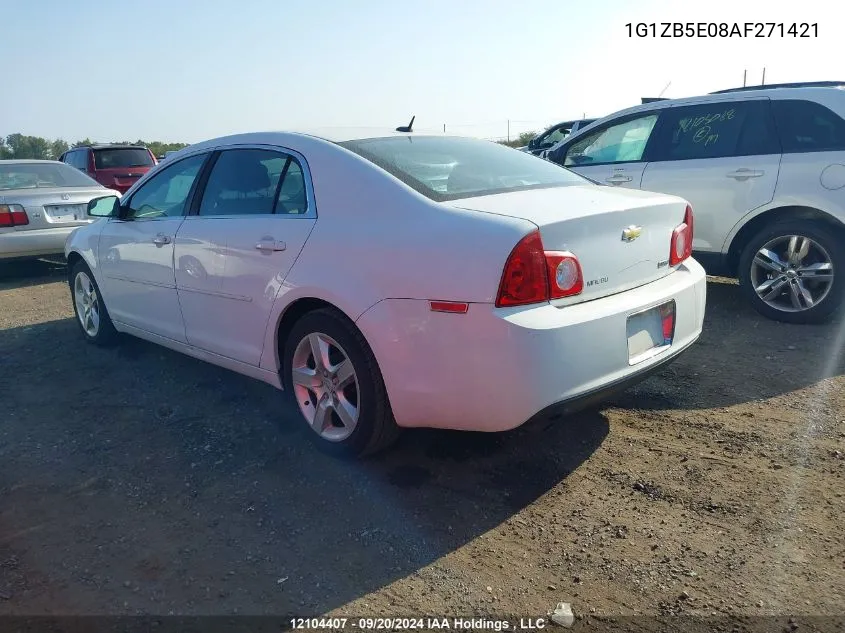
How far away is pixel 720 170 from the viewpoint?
5672 millimetres

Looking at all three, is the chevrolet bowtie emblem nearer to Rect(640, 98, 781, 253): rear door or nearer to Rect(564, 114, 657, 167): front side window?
Rect(640, 98, 781, 253): rear door

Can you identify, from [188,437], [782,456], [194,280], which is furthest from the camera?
[194,280]

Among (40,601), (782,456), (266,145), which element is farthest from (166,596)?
(782,456)

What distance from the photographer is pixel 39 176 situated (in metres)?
8.95

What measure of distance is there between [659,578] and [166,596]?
1741 millimetres

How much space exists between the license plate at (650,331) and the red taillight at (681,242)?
1.02 feet

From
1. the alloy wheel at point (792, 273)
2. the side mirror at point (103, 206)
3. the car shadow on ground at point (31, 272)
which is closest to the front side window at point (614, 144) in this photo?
the alloy wheel at point (792, 273)

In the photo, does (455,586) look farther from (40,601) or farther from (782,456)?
(782,456)

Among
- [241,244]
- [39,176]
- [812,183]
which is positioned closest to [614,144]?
[812,183]

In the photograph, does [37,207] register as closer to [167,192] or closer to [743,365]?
[167,192]

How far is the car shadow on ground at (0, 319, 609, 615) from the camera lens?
99.3 inches

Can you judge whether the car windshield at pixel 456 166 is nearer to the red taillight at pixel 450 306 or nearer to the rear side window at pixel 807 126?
the red taillight at pixel 450 306

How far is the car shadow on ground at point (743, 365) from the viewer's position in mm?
3986

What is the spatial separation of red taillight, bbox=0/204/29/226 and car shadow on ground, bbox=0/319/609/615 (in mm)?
4639
